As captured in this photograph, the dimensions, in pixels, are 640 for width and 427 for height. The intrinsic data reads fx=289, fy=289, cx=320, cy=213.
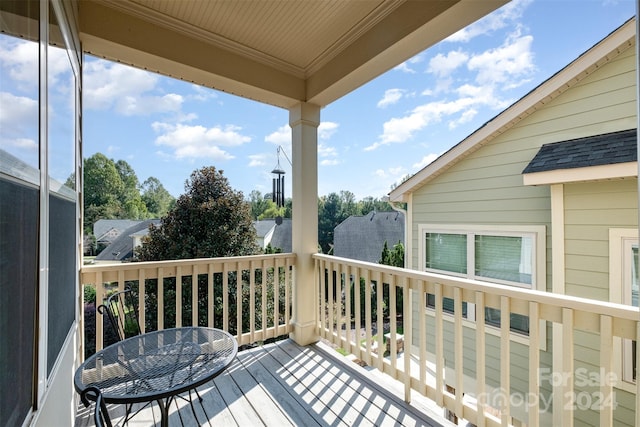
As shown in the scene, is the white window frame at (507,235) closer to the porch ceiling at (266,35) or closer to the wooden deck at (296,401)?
the wooden deck at (296,401)

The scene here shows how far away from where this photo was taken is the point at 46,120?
3.56ft

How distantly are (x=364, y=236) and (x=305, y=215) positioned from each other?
10.8 feet

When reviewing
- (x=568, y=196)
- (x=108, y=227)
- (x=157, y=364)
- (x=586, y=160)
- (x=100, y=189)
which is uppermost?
(x=586, y=160)

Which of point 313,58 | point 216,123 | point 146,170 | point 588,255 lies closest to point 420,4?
point 313,58

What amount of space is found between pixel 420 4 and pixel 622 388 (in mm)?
3462

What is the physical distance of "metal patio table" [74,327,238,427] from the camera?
45.6 inches

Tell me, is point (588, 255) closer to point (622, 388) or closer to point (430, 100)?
point (622, 388)

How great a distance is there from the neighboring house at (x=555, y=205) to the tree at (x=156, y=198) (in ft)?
14.5

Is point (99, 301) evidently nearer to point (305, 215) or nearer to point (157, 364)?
point (157, 364)

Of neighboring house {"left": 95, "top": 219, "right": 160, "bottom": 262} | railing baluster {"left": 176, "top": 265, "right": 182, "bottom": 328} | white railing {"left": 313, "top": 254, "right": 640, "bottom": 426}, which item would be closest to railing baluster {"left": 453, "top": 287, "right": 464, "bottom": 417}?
white railing {"left": 313, "top": 254, "right": 640, "bottom": 426}

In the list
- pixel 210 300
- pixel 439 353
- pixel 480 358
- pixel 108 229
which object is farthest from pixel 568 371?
pixel 108 229

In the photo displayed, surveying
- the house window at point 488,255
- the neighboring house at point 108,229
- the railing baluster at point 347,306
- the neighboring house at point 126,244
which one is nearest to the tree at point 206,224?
the neighboring house at point 126,244

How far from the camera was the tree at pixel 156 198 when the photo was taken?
185 inches

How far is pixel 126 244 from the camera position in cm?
389
